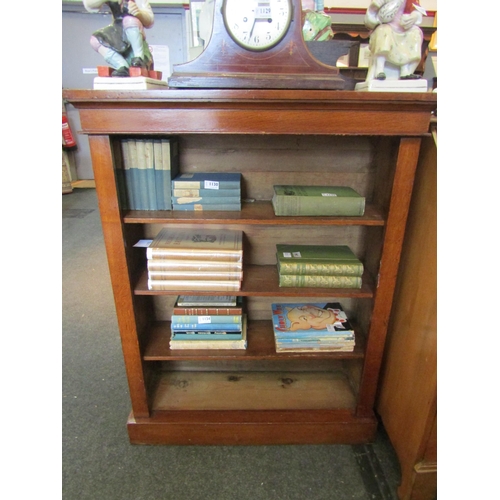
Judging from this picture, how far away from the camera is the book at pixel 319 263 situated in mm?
1163

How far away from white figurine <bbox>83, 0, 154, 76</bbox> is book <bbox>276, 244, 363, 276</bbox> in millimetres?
780

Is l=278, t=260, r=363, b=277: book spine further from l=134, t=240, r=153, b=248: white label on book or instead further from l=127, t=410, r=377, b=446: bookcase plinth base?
l=127, t=410, r=377, b=446: bookcase plinth base

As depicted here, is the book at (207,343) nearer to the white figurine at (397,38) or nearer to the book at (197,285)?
the book at (197,285)

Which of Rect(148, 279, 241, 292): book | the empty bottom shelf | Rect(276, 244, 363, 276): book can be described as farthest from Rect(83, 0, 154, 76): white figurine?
the empty bottom shelf

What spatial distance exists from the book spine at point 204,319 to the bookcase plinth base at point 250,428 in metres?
0.41

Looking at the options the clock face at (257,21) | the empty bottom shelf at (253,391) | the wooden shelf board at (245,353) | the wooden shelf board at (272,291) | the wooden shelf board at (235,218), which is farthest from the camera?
the empty bottom shelf at (253,391)

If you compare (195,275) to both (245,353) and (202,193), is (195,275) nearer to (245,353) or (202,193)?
(202,193)

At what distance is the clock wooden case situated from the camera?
2.92ft

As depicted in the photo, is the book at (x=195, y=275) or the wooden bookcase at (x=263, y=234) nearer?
the wooden bookcase at (x=263, y=234)

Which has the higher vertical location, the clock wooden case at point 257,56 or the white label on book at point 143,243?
the clock wooden case at point 257,56

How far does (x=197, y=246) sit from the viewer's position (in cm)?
117

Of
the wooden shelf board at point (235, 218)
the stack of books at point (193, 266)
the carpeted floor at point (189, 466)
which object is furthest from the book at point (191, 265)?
the carpeted floor at point (189, 466)

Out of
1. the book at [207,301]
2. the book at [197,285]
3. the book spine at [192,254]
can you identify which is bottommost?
the book at [207,301]

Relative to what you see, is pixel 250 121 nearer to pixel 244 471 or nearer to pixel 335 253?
pixel 335 253
